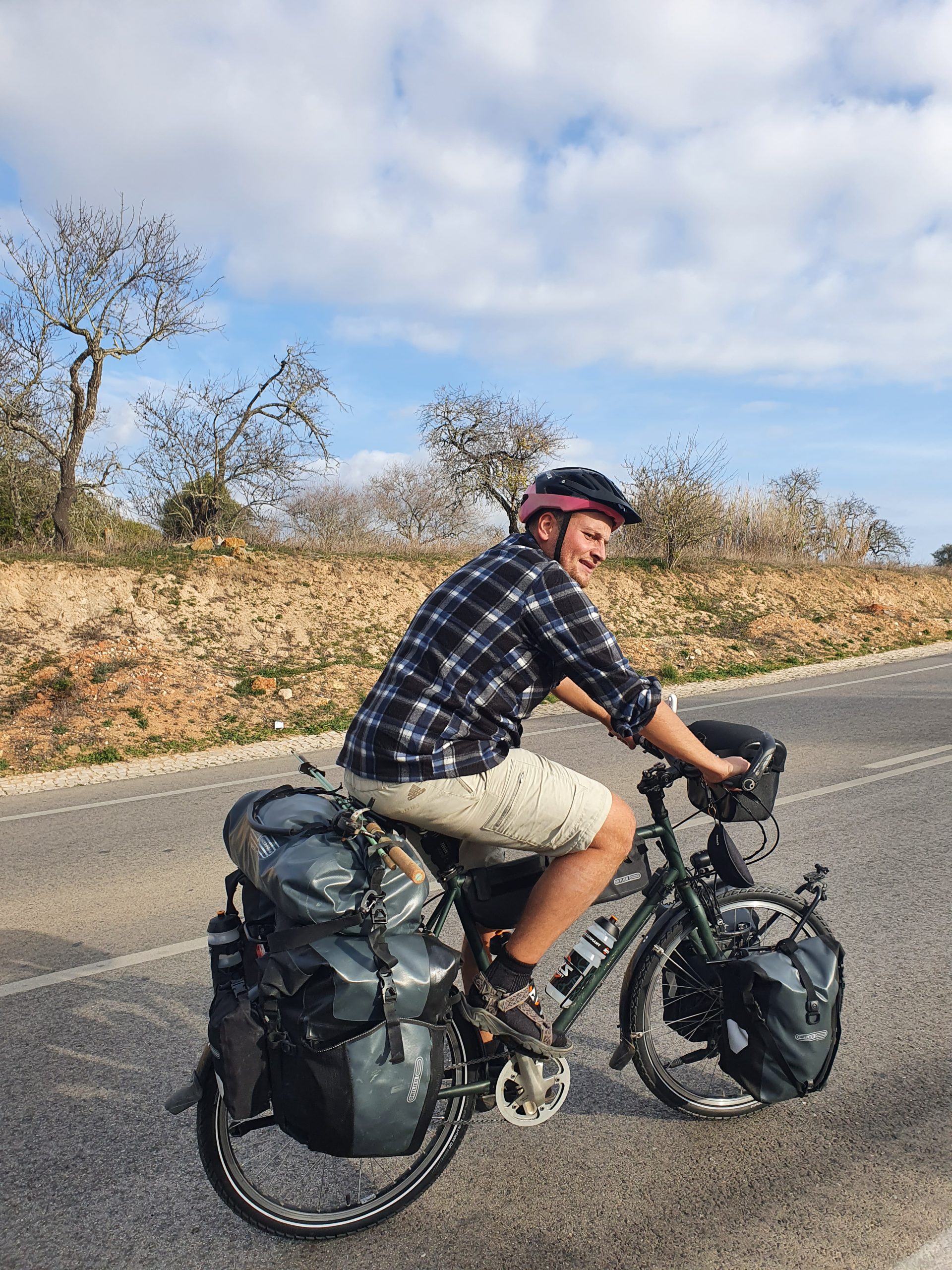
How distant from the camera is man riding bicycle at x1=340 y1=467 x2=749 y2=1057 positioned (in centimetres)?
261

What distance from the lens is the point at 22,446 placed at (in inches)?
754

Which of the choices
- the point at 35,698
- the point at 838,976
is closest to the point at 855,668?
the point at 35,698

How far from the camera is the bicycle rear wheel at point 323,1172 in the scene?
8.13ft

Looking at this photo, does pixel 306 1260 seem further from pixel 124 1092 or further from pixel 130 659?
pixel 130 659

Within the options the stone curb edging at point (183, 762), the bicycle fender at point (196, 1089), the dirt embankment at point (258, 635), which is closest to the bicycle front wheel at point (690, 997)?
the bicycle fender at point (196, 1089)

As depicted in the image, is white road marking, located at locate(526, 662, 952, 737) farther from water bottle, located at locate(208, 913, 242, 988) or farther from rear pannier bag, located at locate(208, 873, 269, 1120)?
rear pannier bag, located at locate(208, 873, 269, 1120)

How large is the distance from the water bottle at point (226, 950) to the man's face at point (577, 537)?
1437 mm

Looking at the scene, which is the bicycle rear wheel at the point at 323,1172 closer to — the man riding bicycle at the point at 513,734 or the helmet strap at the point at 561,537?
the man riding bicycle at the point at 513,734

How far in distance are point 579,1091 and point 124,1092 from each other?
5.59ft

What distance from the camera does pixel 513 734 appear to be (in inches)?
109

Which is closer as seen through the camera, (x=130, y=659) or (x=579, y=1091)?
(x=579, y=1091)

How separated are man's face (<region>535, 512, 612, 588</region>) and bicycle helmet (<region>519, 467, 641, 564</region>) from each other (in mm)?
12

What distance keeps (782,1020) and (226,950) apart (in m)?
1.78

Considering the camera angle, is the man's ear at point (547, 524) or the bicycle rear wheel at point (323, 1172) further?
the man's ear at point (547, 524)
